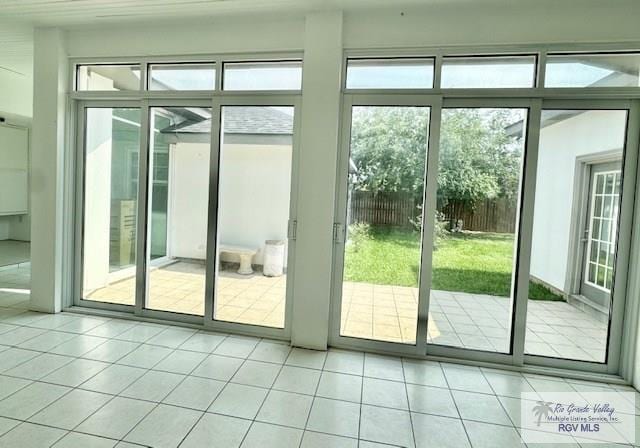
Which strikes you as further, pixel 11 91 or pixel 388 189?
pixel 11 91

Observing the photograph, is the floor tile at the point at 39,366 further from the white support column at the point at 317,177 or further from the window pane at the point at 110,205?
the white support column at the point at 317,177

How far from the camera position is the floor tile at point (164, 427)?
1.96 m

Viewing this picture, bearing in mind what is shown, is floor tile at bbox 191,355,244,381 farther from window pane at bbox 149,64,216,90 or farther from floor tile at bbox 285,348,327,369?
window pane at bbox 149,64,216,90

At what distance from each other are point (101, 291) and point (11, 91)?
4104 mm

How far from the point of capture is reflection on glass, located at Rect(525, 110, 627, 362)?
9.77 feet

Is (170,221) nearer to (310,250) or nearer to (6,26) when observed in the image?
(310,250)

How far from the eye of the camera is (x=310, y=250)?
126 inches

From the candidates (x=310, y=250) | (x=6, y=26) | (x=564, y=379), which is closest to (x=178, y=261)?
(x=310, y=250)

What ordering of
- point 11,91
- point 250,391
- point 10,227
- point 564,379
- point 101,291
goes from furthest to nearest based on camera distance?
point 10,227 → point 11,91 → point 101,291 → point 564,379 → point 250,391

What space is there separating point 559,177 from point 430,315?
1655 millimetres

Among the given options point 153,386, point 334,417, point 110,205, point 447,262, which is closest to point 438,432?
point 334,417

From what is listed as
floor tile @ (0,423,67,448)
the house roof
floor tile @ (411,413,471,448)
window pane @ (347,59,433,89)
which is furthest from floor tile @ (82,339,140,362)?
window pane @ (347,59,433,89)

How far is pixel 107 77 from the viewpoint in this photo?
3.75m

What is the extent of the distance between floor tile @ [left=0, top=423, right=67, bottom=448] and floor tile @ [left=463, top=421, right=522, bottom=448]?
7.91 feet
